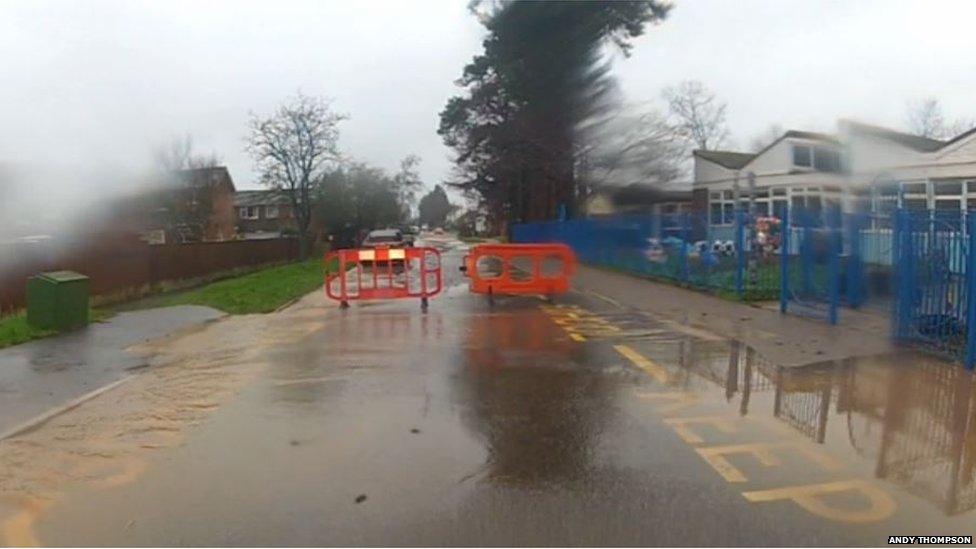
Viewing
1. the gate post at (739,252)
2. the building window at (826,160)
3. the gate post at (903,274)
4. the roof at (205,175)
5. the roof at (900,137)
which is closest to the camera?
the gate post at (903,274)

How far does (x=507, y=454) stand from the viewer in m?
4.44

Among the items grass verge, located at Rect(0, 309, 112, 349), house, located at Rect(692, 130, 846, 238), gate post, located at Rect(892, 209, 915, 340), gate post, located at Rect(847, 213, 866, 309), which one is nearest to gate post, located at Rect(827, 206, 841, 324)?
gate post, located at Rect(847, 213, 866, 309)

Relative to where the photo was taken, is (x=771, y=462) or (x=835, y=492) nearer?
(x=835, y=492)

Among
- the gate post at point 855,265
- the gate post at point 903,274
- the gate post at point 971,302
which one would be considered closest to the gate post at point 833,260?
the gate post at point 855,265

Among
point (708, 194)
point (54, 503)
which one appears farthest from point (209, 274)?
point (54, 503)

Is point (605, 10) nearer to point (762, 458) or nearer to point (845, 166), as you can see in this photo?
point (845, 166)

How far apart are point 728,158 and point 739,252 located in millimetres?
20000

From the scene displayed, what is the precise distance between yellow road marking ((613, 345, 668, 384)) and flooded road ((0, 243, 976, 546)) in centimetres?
4

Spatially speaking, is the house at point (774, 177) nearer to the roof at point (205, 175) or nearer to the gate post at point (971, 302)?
the gate post at point (971, 302)

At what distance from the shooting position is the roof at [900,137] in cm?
1292

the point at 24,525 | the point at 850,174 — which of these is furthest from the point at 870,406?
the point at 850,174

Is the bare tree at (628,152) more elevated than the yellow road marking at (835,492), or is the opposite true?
the bare tree at (628,152)

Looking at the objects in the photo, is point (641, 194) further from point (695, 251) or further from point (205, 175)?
point (205, 175)

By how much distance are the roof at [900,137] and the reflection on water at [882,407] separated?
7.14 metres
